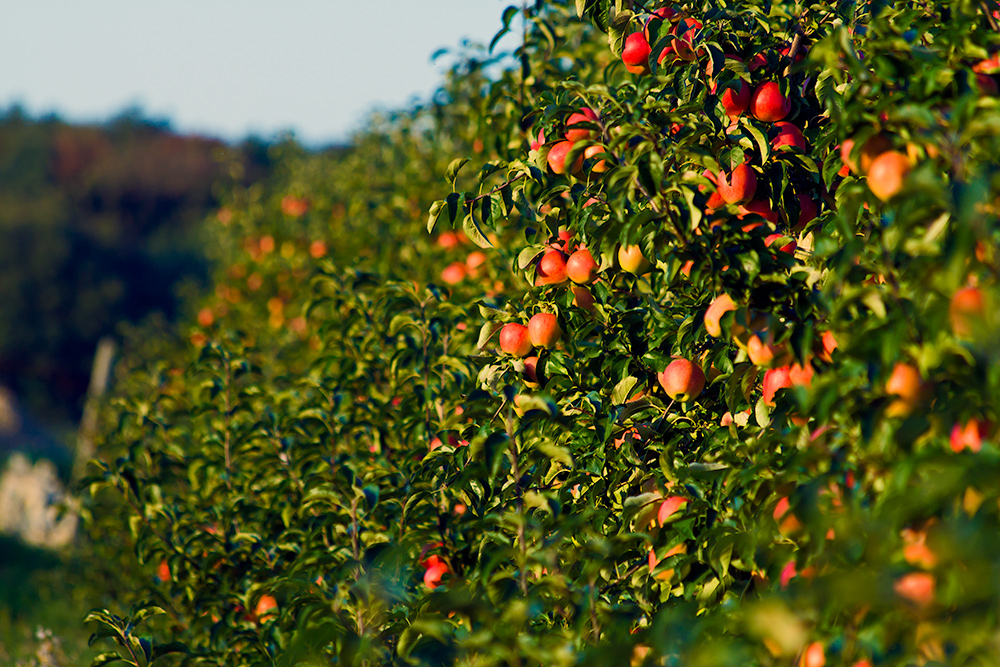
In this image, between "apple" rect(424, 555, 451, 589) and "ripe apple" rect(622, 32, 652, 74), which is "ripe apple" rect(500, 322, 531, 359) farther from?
"ripe apple" rect(622, 32, 652, 74)

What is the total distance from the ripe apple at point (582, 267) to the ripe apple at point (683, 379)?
11.9 inches

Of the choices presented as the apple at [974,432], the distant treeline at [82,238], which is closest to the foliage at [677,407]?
the apple at [974,432]

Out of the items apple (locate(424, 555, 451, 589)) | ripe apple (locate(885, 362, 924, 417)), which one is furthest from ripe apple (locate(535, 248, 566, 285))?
ripe apple (locate(885, 362, 924, 417))

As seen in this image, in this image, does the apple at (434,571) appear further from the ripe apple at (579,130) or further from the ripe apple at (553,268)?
the ripe apple at (579,130)

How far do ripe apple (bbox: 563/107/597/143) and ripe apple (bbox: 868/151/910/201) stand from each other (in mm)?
632

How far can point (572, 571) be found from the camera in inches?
63.9

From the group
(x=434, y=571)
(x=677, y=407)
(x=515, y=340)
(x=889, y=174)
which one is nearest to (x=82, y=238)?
(x=434, y=571)

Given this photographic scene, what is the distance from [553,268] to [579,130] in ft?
1.07

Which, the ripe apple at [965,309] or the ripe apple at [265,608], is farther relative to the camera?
the ripe apple at [265,608]

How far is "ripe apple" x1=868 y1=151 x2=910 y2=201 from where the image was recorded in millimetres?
1262

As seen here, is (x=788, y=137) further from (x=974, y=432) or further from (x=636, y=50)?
(x=974, y=432)

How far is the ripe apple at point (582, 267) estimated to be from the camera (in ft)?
6.21

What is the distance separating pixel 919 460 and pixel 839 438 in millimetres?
226

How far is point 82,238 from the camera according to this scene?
843 inches
